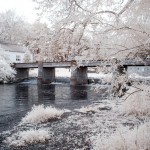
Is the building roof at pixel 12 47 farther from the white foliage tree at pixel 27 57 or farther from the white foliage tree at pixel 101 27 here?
the white foliage tree at pixel 101 27

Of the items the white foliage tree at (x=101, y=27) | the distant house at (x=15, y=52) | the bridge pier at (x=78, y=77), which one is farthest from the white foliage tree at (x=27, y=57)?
the white foliage tree at (x=101, y=27)

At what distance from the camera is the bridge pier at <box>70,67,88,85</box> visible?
47.4 metres

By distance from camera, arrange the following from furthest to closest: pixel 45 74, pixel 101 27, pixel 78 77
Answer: pixel 45 74 → pixel 78 77 → pixel 101 27

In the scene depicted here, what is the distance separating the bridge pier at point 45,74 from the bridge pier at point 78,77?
636 cm

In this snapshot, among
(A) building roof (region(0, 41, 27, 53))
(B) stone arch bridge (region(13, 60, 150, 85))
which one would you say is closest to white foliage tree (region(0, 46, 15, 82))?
(B) stone arch bridge (region(13, 60, 150, 85))

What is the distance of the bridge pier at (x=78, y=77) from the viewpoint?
47.4 meters

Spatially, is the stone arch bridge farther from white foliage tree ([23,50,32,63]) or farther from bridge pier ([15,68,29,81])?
white foliage tree ([23,50,32,63])

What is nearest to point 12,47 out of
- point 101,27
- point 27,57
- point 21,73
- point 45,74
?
point 27,57

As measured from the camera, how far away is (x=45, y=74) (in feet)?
173

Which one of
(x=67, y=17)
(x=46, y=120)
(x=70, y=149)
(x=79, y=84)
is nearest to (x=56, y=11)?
(x=67, y=17)

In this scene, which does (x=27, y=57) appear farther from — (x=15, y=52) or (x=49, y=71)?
(x=49, y=71)

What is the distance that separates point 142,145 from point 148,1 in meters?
4.20

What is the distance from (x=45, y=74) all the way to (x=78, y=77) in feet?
24.3

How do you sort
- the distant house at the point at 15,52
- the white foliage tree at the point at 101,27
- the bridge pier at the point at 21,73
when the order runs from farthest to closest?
the distant house at the point at 15,52 < the bridge pier at the point at 21,73 < the white foliage tree at the point at 101,27
